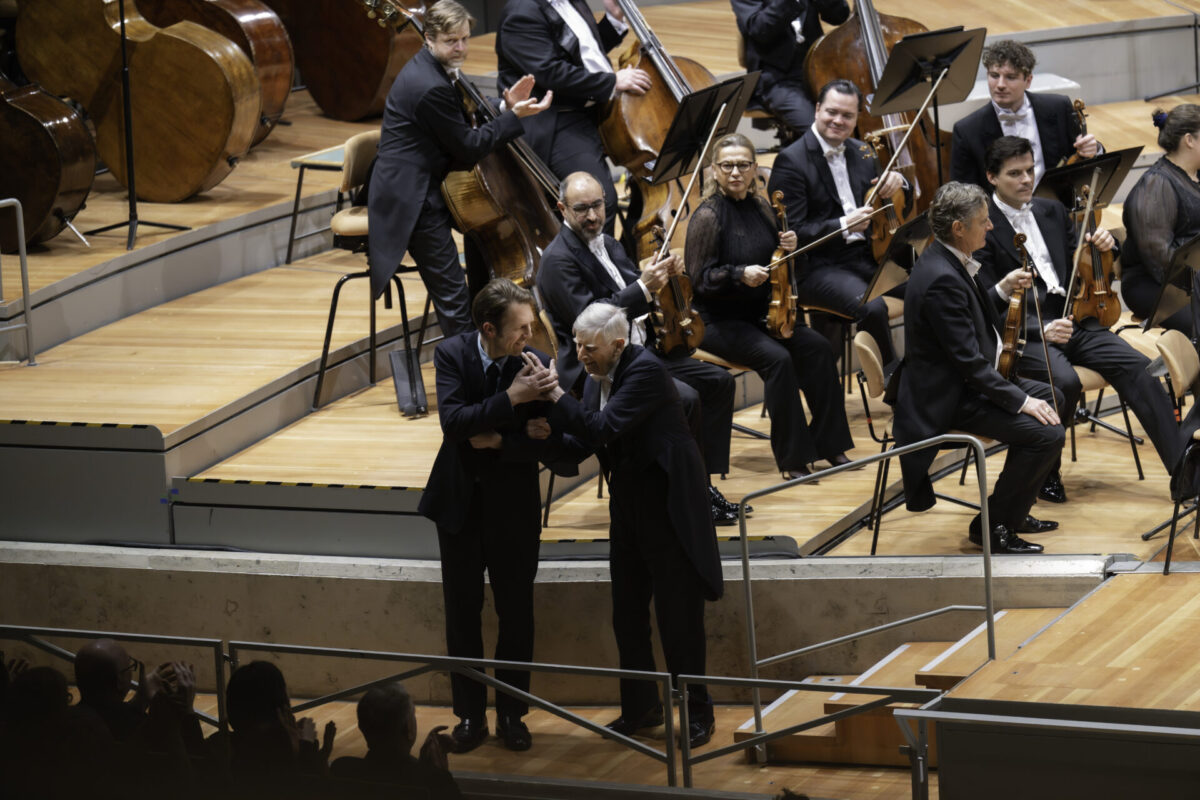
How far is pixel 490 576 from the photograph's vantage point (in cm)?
503

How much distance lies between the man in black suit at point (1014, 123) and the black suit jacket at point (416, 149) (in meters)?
1.70

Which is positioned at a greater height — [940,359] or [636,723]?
[940,359]

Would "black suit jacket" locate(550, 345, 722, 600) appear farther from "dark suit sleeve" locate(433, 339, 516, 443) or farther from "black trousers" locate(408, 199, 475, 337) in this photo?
"black trousers" locate(408, 199, 475, 337)

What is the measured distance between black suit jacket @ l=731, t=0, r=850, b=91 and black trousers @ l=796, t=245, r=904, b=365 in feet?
3.50

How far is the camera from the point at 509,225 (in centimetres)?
586

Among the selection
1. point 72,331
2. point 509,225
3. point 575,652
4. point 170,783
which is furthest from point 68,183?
point 170,783

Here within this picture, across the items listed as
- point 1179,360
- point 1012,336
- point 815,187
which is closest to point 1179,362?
point 1179,360

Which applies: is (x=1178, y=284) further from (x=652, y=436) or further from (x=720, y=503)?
(x=652, y=436)

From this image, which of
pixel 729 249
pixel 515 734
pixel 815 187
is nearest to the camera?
pixel 515 734

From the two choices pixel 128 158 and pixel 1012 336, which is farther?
pixel 128 158

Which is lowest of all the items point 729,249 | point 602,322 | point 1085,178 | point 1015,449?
point 1015,449

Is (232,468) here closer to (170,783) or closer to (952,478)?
(170,783)

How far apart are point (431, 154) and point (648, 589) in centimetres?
177

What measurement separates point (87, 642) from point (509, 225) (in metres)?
2.11
